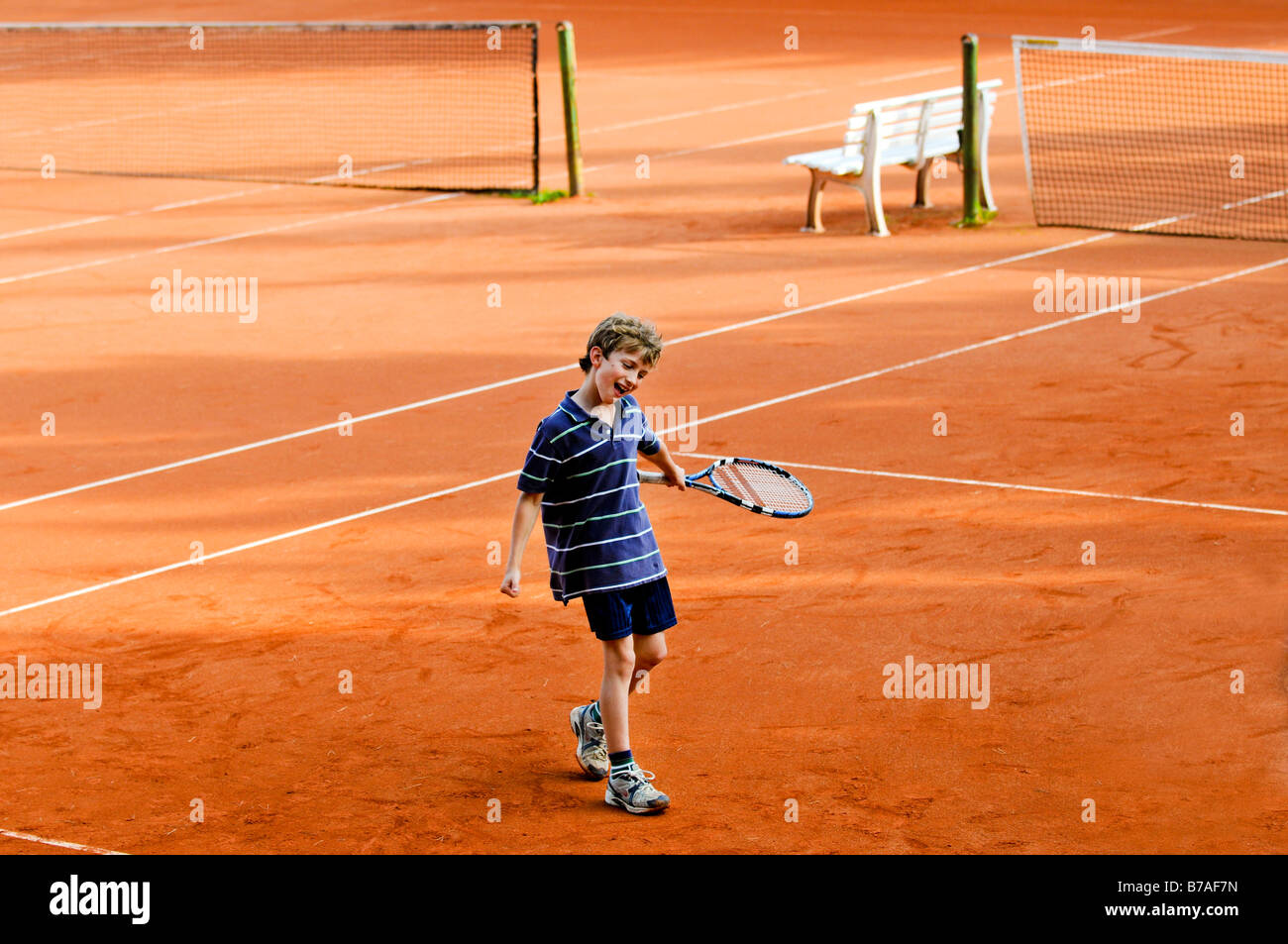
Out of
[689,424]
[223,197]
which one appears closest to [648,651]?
[689,424]

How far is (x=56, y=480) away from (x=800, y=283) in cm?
649

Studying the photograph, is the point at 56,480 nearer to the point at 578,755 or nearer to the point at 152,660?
the point at 152,660

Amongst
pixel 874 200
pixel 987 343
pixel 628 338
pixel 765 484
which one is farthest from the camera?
pixel 874 200

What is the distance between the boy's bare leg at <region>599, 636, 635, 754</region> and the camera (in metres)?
5.66

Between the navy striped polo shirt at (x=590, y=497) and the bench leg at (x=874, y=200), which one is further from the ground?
the bench leg at (x=874, y=200)

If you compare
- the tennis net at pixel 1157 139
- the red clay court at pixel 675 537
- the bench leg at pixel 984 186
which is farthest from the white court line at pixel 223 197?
the bench leg at pixel 984 186

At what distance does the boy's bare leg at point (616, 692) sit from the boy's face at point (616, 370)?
85 centimetres

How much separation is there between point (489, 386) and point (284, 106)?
47.2 feet

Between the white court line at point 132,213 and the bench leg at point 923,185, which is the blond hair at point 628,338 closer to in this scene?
the bench leg at point 923,185

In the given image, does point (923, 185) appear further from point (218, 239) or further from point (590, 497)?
point (590, 497)

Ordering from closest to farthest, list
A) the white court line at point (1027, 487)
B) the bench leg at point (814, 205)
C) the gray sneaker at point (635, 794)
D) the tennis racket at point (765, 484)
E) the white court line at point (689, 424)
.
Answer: the gray sneaker at point (635, 794) → the tennis racket at point (765, 484) → the white court line at point (689, 424) → the white court line at point (1027, 487) → the bench leg at point (814, 205)

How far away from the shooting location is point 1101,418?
392 inches

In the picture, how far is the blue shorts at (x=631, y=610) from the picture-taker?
559 cm

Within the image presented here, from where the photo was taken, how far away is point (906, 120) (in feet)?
51.3
